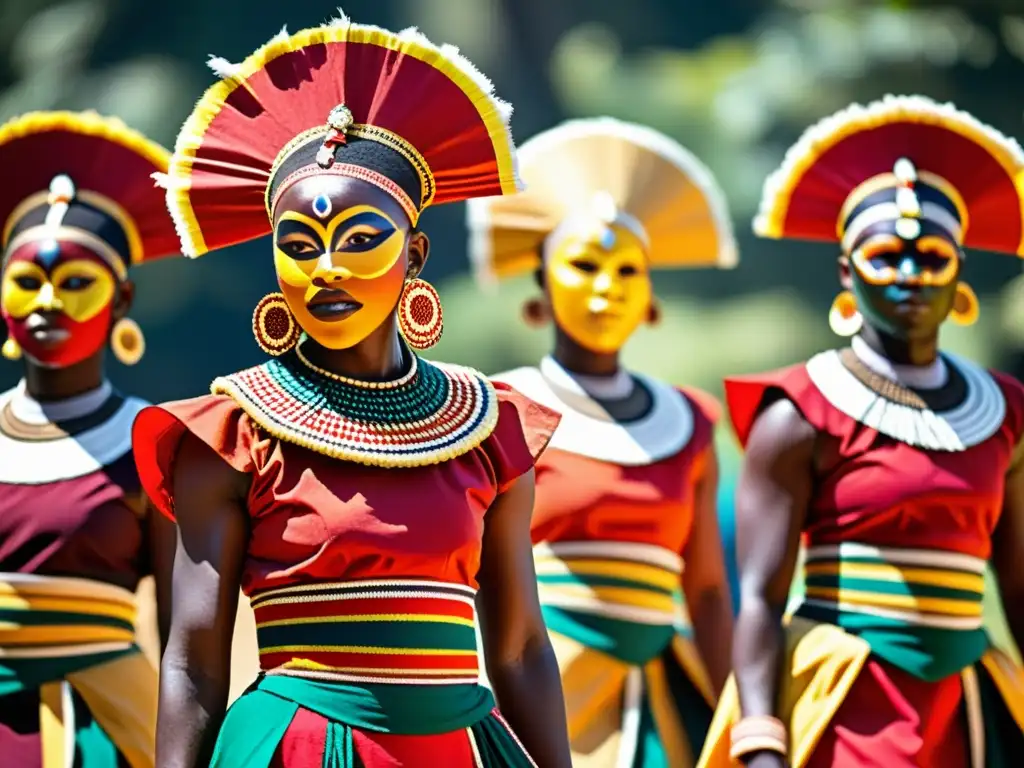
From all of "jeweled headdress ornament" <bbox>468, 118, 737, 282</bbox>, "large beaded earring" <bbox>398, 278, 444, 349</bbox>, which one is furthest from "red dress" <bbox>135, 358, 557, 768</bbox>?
"jeweled headdress ornament" <bbox>468, 118, 737, 282</bbox>

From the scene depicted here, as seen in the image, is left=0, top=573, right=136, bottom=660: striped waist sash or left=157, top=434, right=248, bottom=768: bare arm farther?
left=0, top=573, right=136, bottom=660: striped waist sash

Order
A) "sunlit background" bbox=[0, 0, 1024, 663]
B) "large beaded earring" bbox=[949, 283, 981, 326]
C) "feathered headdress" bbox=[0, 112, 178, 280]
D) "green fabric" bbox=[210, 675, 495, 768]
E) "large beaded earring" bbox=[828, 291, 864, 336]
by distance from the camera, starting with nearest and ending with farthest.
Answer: "green fabric" bbox=[210, 675, 495, 768]
"large beaded earring" bbox=[828, 291, 864, 336]
"large beaded earring" bbox=[949, 283, 981, 326]
"feathered headdress" bbox=[0, 112, 178, 280]
"sunlit background" bbox=[0, 0, 1024, 663]

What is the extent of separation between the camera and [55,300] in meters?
5.55

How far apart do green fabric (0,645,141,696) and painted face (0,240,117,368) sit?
88 cm

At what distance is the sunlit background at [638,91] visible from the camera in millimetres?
9328

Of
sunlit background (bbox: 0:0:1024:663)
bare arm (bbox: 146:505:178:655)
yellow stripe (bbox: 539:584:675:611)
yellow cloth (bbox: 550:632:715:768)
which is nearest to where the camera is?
bare arm (bbox: 146:505:178:655)

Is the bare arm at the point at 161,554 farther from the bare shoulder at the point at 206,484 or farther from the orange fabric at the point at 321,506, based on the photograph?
the bare shoulder at the point at 206,484

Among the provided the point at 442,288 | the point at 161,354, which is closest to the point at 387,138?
the point at 161,354

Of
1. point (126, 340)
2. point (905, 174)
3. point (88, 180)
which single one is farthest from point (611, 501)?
point (88, 180)

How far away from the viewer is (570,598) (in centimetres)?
559

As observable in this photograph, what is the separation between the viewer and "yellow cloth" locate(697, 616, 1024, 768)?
479cm

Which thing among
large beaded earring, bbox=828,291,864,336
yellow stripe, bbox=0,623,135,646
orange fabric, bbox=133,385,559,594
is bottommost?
orange fabric, bbox=133,385,559,594

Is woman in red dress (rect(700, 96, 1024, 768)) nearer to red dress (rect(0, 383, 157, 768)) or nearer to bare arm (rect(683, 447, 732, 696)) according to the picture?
bare arm (rect(683, 447, 732, 696))

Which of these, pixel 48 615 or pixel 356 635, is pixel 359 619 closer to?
pixel 356 635
